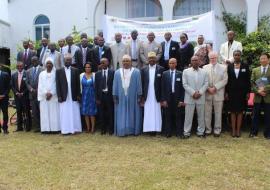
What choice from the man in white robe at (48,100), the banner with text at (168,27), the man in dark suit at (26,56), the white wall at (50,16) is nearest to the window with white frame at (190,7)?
the white wall at (50,16)

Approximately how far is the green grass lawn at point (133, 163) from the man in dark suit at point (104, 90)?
2.16ft

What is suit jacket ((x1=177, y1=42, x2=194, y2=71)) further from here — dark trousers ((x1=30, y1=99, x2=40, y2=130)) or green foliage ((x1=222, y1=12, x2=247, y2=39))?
green foliage ((x1=222, y1=12, x2=247, y2=39))

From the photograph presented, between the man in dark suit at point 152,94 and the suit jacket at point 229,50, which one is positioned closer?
the man in dark suit at point 152,94

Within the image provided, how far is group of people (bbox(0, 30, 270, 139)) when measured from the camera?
34.6 ft

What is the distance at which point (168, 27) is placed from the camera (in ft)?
42.6

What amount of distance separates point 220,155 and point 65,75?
190 inches

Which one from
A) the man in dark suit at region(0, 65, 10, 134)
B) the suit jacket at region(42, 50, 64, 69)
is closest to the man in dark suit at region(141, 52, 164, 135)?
the suit jacket at region(42, 50, 64, 69)

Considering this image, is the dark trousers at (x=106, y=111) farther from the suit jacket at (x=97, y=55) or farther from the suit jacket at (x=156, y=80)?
the suit jacket at (x=97, y=55)

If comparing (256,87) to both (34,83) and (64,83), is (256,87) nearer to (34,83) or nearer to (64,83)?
(64,83)

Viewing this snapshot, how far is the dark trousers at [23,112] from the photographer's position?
39.6ft

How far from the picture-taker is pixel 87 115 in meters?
11.5

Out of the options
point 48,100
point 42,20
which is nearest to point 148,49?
point 48,100

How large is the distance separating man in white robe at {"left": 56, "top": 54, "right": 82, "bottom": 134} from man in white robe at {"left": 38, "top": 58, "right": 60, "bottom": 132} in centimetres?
19

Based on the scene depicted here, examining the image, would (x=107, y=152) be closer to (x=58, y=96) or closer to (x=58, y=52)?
(x=58, y=96)
